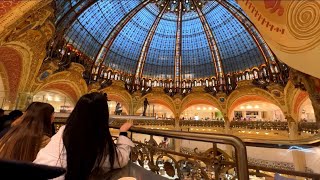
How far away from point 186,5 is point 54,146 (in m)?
18.0

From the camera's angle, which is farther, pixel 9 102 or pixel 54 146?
pixel 9 102

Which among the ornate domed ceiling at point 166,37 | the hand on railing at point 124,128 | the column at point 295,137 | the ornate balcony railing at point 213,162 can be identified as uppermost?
the ornate domed ceiling at point 166,37

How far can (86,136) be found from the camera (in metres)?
1.39

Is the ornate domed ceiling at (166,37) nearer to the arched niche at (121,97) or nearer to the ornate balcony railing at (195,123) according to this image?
the arched niche at (121,97)

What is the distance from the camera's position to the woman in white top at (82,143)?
1304 millimetres

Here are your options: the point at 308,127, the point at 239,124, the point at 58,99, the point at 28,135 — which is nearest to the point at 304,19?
the point at 28,135

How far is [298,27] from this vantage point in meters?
2.95

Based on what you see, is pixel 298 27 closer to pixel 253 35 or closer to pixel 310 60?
pixel 310 60

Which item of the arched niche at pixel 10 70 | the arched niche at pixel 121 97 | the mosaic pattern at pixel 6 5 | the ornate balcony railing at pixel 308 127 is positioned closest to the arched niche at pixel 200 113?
the arched niche at pixel 121 97

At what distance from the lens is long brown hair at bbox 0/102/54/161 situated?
1724 millimetres

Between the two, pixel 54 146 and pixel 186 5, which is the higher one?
pixel 186 5

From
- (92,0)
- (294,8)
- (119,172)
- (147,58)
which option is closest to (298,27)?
(294,8)

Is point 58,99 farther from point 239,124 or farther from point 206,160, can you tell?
point 206,160

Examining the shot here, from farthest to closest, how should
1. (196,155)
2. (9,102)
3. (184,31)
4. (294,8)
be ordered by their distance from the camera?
(184,31), (9,102), (294,8), (196,155)
